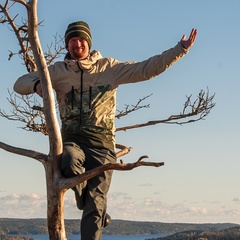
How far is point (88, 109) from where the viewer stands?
5.51m

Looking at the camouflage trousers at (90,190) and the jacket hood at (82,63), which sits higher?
the jacket hood at (82,63)

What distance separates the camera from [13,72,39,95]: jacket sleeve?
5652 mm

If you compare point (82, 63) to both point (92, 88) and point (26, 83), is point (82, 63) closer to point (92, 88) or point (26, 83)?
point (92, 88)

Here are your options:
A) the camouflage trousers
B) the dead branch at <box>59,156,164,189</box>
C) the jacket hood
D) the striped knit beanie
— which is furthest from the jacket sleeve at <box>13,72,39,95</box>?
the dead branch at <box>59,156,164,189</box>

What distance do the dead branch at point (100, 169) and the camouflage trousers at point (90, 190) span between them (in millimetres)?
67

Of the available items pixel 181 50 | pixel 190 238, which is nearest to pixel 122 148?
pixel 181 50

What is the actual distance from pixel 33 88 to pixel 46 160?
632 millimetres

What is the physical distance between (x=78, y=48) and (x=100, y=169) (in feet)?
3.50

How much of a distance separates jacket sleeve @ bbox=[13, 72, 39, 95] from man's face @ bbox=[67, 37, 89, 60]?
39 cm

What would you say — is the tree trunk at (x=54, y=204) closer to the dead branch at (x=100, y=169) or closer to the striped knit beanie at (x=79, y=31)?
the dead branch at (x=100, y=169)

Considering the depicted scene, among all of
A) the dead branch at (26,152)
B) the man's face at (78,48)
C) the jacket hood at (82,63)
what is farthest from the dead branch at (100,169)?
the man's face at (78,48)

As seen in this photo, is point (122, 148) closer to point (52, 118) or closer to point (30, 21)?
point (52, 118)

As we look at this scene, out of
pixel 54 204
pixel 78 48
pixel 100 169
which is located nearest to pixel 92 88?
pixel 78 48

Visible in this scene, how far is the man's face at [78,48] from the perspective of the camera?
5.55m
